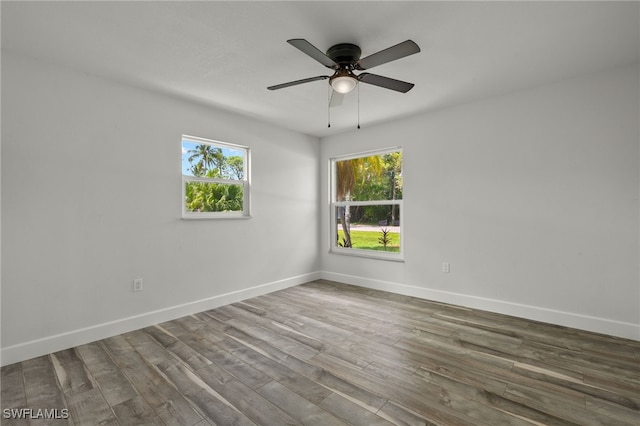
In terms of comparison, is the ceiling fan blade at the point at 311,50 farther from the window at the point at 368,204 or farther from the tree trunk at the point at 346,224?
the tree trunk at the point at 346,224

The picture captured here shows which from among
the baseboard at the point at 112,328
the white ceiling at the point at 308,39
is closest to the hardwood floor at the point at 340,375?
the baseboard at the point at 112,328

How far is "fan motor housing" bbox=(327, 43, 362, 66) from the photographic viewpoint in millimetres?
2248

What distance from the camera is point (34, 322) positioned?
2451 mm

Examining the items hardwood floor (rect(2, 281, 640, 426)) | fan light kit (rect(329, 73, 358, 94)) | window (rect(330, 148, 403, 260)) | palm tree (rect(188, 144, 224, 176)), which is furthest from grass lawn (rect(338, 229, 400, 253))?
fan light kit (rect(329, 73, 358, 94))

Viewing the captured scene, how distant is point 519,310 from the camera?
3254 millimetres

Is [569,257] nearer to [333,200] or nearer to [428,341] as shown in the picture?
[428,341]

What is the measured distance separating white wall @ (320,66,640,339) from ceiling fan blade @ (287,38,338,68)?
221cm

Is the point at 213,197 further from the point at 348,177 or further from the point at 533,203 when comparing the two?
the point at 533,203

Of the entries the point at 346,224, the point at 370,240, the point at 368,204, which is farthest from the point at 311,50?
the point at 346,224

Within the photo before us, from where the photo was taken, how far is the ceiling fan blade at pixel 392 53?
184 centimetres

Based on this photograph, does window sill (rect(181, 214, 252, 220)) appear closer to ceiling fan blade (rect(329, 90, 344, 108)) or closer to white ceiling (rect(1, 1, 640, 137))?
white ceiling (rect(1, 1, 640, 137))

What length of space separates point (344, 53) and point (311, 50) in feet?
1.48

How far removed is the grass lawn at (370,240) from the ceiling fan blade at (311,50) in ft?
9.17

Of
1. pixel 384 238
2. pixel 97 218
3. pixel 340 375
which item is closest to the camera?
pixel 340 375
